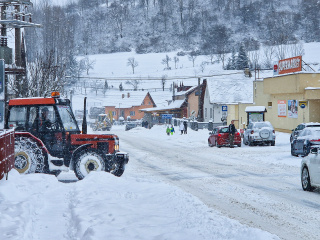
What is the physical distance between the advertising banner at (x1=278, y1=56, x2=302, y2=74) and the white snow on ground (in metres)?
33.9

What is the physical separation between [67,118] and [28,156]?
5.31 ft

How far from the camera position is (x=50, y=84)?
123 feet

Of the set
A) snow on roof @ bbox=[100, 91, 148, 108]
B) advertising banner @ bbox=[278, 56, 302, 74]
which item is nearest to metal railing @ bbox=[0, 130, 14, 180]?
advertising banner @ bbox=[278, 56, 302, 74]

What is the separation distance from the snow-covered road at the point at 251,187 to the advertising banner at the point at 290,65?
69.3 ft

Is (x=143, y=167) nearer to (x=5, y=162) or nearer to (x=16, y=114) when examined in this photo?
(x=16, y=114)

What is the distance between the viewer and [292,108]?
146ft

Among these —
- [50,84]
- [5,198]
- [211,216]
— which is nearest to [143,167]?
[5,198]

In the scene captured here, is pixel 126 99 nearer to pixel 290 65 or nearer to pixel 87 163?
pixel 290 65

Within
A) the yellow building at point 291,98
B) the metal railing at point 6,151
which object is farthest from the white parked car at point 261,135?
the metal railing at point 6,151

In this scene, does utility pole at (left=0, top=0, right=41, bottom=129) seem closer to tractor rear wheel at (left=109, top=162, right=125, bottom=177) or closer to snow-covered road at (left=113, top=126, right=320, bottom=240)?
snow-covered road at (left=113, top=126, right=320, bottom=240)

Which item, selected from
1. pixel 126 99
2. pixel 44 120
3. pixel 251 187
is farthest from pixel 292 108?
pixel 126 99

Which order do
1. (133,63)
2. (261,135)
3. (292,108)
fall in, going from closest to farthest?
(261,135), (292,108), (133,63)

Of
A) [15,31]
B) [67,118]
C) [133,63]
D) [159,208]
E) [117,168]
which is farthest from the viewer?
[133,63]

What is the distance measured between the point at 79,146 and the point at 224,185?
438cm
